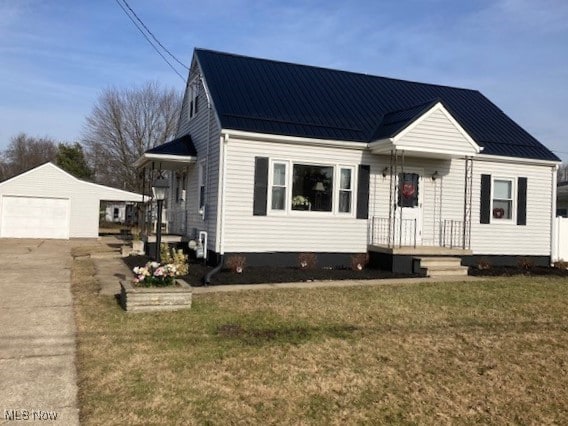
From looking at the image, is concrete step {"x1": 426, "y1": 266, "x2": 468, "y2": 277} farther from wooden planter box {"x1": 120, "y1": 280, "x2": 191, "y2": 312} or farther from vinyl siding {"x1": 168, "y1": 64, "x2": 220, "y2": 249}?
wooden planter box {"x1": 120, "y1": 280, "x2": 191, "y2": 312}

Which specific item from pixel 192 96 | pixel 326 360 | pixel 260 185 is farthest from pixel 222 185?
pixel 326 360

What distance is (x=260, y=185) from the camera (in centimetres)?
1216

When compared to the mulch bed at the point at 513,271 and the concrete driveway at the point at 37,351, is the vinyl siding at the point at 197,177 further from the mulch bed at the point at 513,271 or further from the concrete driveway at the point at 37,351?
the mulch bed at the point at 513,271

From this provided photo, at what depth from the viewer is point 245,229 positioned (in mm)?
12133

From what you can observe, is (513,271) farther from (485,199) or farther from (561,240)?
(561,240)

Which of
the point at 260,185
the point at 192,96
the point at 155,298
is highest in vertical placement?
the point at 192,96

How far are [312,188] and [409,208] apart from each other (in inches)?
109

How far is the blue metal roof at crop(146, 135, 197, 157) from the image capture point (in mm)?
14531

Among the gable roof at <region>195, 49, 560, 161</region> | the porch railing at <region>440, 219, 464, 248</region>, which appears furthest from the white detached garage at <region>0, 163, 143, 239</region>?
the porch railing at <region>440, 219, 464, 248</region>

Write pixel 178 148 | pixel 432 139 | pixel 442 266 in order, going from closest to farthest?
1. pixel 442 266
2. pixel 432 139
3. pixel 178 148

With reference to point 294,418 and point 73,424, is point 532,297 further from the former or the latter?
point 73,424

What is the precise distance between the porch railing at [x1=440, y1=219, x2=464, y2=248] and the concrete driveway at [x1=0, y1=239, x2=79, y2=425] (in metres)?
9.36

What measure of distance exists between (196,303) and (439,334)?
373 cm

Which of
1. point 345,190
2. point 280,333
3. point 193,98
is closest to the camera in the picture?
point 280,333
